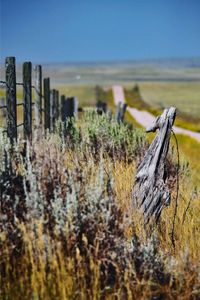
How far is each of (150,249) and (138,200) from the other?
1.69 metres

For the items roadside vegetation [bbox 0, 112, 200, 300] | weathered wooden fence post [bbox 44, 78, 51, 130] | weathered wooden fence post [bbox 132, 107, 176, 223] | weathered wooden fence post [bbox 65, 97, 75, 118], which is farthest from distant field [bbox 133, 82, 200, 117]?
roadside vegetation [bbox 0, 112, 200, 300]

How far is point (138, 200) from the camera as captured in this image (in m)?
6.96

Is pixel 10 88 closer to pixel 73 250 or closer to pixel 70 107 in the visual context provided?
pixel 73 250

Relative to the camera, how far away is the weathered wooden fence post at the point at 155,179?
6.98 metres

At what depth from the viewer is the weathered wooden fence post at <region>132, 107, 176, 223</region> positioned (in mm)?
6977

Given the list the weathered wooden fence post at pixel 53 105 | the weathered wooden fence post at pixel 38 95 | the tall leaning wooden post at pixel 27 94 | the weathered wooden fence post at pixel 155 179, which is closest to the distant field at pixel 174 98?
the weathered wooden fence post at pixel 53 105

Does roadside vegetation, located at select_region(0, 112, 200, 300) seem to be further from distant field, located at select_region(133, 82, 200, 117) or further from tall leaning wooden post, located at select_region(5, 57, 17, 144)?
distant field, located at select_region(133, 82, 200, 117)

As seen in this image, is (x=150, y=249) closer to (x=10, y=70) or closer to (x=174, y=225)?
(x=174, y=225)

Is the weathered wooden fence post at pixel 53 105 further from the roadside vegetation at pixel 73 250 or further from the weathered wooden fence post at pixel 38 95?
the roadside vegetation at pixel 73 250

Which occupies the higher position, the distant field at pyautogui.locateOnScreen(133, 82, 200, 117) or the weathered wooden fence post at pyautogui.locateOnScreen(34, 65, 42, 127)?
the weathered wooden fence post at pyautogui.locateOnScreen(34, 65, 42, 127)

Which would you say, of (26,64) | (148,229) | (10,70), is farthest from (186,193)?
(26,64)

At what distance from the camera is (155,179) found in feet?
23.4

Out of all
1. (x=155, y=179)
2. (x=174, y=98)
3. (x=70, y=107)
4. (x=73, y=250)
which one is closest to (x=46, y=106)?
(x=70, y=107)

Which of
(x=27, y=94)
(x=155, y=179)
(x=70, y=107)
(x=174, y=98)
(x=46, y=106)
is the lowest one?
(x=174, y=98)
